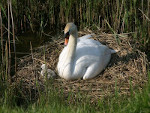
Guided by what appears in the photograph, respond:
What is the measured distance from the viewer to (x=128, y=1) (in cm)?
673

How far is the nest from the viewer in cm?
538

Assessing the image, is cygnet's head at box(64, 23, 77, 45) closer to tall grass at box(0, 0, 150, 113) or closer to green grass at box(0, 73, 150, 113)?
tall grass at box(0, 0, 150, 113)

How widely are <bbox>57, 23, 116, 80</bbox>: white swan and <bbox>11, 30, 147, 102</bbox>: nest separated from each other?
0.41 feet

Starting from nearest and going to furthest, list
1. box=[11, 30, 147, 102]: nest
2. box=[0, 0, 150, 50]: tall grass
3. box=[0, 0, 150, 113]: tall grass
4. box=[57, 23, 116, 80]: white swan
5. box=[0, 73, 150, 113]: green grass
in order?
box=[0, 73, 150, 113]: green grass → box=[11, 30, 147, 102]: nest → box=[57, 23, 116, 80]: white swan → box=[0, 0, 150, 113]: tall grass → box=[0, 0, 150, 50]: tall grass

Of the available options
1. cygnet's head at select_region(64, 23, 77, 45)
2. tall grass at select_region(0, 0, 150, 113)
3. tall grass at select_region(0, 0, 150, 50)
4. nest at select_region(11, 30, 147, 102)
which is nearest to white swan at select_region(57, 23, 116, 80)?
cygnet's head at select_region(64, 23, 77, 45)

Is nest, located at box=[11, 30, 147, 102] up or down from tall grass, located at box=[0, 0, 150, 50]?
down

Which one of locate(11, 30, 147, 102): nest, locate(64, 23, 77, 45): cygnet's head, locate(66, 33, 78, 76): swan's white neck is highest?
locate(64, 23, 77, 45): cygnet's head

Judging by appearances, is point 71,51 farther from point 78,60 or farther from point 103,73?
point 103,73

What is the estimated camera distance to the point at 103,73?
6.00m

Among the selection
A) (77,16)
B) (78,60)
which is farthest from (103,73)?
(77,16)

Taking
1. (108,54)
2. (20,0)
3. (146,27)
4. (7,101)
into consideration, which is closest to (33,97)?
(7,101)

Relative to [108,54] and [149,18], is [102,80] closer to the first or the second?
[108,54]

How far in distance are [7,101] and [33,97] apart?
639 mm

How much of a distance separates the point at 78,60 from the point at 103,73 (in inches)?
21.5
